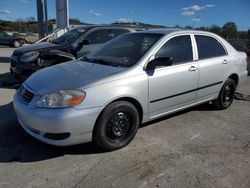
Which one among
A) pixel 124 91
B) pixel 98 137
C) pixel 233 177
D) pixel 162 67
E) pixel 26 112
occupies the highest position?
pixel 162 67

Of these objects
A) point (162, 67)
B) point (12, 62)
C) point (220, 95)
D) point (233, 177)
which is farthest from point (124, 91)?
point (12, 62)

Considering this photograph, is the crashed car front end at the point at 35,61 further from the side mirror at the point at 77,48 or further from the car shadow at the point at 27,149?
the car shadow at the point at 27,149

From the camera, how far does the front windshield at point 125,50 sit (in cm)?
421

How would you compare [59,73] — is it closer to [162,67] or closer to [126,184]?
[162,67]

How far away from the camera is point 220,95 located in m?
5.48

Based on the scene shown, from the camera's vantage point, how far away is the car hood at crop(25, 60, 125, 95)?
140 inches

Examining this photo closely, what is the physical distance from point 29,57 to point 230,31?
15.0 m

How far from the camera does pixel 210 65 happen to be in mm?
4984

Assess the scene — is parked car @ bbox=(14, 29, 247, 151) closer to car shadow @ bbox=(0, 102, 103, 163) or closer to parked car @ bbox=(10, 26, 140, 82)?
car shadow @ bbox=(0, 102, 103, 163)

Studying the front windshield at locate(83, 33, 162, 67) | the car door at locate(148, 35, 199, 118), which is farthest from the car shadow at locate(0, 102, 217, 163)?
the front windshield at locate(83, 33, 162, 67)

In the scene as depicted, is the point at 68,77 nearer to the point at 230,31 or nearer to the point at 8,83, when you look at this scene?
the point at 8,83

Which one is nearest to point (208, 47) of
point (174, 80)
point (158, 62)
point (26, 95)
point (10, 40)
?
point (174, 80)

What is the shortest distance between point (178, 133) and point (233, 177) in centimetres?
133

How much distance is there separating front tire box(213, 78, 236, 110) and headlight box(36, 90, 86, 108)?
124 inches
